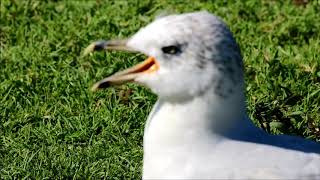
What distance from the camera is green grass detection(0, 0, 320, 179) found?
4.67 meters

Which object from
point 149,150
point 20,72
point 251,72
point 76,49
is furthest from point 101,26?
point 149,150

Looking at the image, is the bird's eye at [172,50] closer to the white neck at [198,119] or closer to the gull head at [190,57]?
the gull head at [190,57]

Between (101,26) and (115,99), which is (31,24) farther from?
Result: (115,99)

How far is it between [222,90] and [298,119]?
1.66m

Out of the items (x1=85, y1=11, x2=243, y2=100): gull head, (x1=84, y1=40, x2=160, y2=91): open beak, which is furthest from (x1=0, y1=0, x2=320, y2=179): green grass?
(x1=85, y1=11, x2=243, y2=100): gull head

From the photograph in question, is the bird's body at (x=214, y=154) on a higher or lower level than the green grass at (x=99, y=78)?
higher

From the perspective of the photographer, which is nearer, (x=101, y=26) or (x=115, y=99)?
(x=115, y=99)

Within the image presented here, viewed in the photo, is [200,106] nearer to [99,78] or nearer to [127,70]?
[127,70]

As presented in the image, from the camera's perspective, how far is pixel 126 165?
4609mm

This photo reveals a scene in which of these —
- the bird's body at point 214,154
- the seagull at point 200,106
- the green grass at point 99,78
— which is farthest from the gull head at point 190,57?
the green grass at point 99,78

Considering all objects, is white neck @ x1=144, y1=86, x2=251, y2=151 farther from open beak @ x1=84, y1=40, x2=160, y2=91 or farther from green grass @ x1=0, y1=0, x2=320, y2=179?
green grass @ x1=0, y1=0, x2=320, y2=179

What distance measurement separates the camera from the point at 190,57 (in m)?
3.38

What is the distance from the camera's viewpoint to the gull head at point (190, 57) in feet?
11.1

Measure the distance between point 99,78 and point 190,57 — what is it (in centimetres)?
207
